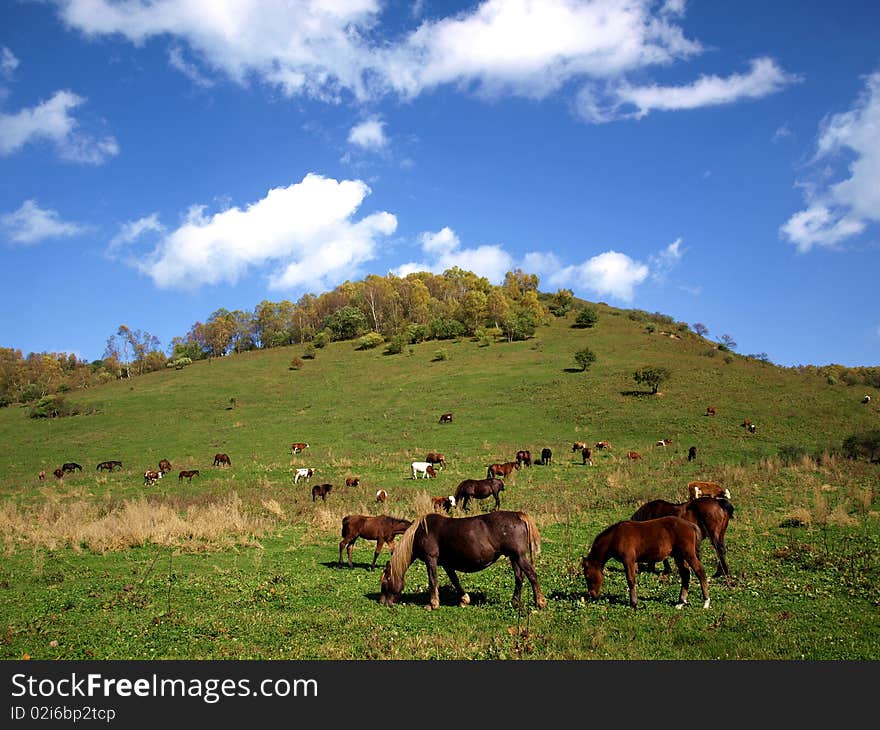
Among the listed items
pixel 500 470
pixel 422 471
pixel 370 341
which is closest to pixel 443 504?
pixel 500 470

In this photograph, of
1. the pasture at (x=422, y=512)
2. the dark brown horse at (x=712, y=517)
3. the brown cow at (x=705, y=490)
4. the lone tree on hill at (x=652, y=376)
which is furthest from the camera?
the lone tree on hill at (x=652, y=376)

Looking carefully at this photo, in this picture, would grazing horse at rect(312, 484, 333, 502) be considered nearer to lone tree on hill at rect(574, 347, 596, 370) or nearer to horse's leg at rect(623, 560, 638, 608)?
horse's leg at rect(623, 560, 638, 608)

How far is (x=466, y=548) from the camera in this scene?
10727 mm

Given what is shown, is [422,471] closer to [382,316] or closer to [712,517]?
[712,517]

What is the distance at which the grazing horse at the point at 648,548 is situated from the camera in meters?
10.6

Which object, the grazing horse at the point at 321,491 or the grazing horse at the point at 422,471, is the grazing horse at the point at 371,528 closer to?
the grazing horse at the point at 321,491

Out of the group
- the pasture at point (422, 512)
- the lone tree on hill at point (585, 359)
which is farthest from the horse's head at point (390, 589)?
the lone tree on hill at point (585, 359)

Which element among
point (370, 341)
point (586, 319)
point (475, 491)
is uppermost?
point (586, 319)

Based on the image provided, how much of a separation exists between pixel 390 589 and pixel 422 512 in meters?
10.5

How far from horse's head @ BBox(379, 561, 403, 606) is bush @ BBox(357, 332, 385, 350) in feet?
287

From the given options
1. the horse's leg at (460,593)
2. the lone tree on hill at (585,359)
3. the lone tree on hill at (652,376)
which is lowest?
the horse's leg at (460,593)

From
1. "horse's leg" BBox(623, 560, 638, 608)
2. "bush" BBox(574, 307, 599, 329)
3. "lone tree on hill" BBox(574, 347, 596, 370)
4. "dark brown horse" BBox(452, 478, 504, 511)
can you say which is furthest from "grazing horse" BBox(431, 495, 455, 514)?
"bush" BBox(574, 307, 599, 329)

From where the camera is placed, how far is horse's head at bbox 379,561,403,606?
1120 centimetres

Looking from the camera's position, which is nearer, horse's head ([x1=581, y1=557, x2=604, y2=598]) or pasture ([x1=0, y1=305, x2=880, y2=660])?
pasture ([x1=0, y1=305, x2=880, y2=660])
